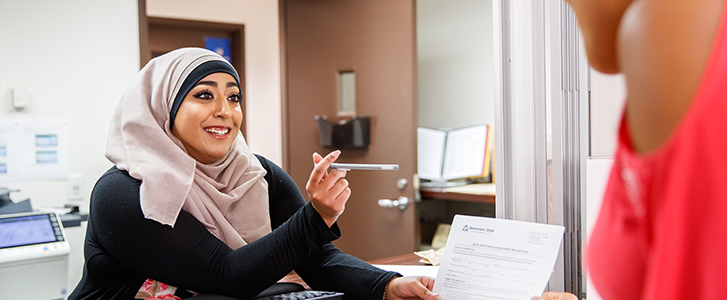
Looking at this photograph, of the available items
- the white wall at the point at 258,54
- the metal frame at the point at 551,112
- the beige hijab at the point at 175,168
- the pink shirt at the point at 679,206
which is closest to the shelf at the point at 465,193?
the white wall at the point at 258,54

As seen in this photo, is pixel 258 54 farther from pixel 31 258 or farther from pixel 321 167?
pixel 321 167

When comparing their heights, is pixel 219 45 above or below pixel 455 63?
above

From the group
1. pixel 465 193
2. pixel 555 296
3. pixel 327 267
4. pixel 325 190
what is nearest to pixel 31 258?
pixel 327 267

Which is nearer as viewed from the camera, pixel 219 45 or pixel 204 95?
pixel 204 95

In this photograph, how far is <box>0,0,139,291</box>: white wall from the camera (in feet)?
6.91

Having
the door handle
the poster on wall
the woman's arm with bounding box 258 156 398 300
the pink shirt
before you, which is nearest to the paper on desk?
the woman's arm with bounding box 258 156 398 300

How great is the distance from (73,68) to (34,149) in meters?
0.38

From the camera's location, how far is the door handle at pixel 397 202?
2418mm

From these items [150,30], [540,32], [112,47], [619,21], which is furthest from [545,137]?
[150,30]

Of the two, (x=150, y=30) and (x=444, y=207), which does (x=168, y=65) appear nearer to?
(x=444, y=207)

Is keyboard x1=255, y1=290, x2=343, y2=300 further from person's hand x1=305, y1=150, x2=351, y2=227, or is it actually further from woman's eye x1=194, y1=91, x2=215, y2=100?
woman's eye x1=194, y1=91, x2=215, y2=100

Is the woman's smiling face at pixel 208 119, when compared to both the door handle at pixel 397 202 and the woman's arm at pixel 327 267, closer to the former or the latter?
the woman's arm at pixel 327 267

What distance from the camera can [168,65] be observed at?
1.14 meters

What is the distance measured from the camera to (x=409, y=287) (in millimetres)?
947
